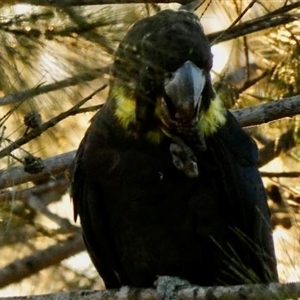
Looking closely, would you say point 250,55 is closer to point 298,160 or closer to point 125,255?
point 298,160

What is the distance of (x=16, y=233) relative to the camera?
4754 mm

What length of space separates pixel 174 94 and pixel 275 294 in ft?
3.05

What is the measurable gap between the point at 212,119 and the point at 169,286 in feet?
1.86

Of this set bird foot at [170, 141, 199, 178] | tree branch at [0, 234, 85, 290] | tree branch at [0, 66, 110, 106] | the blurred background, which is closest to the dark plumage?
bird foot at [170, 141, 199, 178]

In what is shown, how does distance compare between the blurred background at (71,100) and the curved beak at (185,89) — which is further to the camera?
the curved beak at (185,89)

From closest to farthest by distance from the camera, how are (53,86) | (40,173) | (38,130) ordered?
(53,86), (38,130), (40,173)

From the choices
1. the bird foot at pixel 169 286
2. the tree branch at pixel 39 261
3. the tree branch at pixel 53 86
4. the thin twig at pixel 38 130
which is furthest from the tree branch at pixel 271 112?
the tree branch at pixel 39 261

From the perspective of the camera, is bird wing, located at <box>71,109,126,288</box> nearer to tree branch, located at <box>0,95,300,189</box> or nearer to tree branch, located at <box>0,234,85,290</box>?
tree branch, located at <box>0,95,300,189</box>

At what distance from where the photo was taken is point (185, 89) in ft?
10.2

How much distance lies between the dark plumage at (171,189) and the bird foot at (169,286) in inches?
1.9

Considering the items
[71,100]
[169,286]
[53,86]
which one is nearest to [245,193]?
[169,286]

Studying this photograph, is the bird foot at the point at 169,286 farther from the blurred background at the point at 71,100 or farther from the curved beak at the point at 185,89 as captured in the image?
the curved beak at the point at 185,89

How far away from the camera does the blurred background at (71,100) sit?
8.80ft

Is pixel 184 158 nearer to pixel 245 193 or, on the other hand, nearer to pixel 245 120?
pixel 245 193
